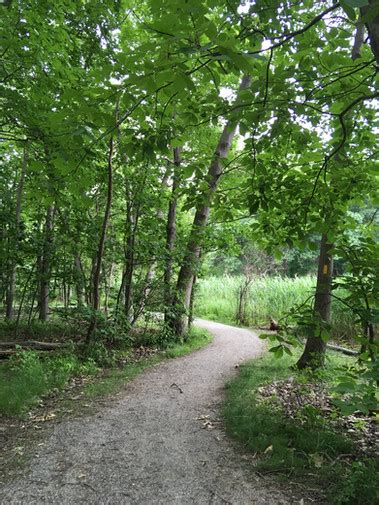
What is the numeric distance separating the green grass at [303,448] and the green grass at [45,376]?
2098mm

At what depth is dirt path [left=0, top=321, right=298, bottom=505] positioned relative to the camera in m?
2.94

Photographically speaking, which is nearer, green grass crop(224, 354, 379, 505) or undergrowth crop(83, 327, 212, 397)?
green grass crop(224, 354, 379, 505)

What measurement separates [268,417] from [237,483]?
1334mm

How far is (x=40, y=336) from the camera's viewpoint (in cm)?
852

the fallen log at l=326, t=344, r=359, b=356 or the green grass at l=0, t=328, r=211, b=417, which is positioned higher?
the green grass at l=0, t=328, r=211, b=417

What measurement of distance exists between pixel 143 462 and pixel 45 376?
→ 2.66 metres

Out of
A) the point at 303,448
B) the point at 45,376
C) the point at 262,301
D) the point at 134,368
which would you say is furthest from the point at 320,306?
the point at 262,301

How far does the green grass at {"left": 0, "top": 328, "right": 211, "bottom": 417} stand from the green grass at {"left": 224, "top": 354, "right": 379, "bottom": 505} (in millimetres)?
2098

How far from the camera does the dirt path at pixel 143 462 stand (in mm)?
2943

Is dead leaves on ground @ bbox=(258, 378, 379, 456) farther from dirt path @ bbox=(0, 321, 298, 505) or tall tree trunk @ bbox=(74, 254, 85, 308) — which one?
tall tree trunk @ bbox=(74, 254, 85, 308)

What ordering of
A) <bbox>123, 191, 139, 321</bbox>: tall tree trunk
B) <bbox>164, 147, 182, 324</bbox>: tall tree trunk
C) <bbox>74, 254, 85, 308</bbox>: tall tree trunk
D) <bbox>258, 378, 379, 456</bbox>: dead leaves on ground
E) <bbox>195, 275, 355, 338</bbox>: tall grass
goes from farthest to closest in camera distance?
1. <bbox>195, 275, 355, 338</bbox>: tall grass
2. <bbox>164, 147, 182, 324</bbox>: tall tree trunk
3. <bbox>123, 191, 139, 321</bbox>: tall tree trunk
4. <bbox>74, 254, 85, 308</bbox>: tall tree trunk
5. <bbox>258, 378, 379, 456</bbox>: dead leaves on ground

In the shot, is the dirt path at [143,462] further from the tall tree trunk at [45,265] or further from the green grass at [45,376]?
the tall tree trunk at [45,265]

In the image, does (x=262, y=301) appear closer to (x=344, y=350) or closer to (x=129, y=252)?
(x=344, y=350)

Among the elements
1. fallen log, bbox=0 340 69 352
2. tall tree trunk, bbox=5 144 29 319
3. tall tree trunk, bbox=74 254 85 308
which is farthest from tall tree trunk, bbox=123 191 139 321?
tall tree trunk, bbox=5 144 29 319
